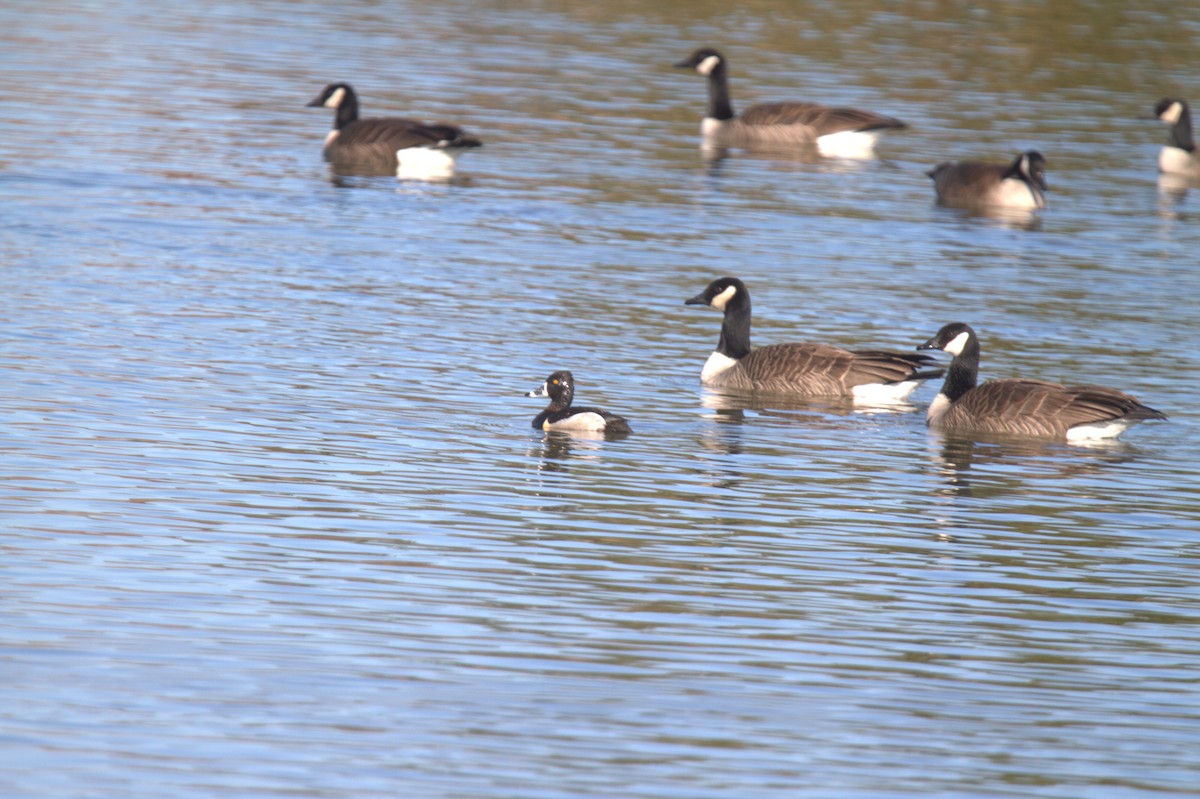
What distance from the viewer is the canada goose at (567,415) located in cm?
1490

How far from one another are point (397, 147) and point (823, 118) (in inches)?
293

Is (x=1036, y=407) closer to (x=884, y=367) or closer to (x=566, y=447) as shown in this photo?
(x=884, y=367)

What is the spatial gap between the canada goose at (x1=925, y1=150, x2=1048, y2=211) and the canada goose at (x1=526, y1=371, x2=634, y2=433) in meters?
13.7

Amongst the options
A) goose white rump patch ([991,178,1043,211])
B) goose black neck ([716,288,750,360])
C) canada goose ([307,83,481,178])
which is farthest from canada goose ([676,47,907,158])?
goose black neck ([716,288,750,360])

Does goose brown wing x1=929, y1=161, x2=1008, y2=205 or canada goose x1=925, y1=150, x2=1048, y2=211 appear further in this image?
goose brown wing x1=929, y1=161, x2=1008, y2=205

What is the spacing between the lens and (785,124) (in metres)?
33.1

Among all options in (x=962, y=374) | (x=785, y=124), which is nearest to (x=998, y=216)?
(x=785, y=124)

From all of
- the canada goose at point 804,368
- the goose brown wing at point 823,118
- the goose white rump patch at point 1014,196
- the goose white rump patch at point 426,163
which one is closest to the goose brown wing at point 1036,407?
the canada goose at point 804,368

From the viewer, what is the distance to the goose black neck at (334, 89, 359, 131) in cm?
3005

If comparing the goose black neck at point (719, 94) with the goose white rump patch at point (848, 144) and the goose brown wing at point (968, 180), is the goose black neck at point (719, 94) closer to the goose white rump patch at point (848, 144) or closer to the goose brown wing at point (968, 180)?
the goose white rump patch at point (848, 144)

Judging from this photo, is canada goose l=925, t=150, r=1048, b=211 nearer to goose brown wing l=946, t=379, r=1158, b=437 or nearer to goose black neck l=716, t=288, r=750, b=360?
goose black neck l=716, t=288, r=750, b=360

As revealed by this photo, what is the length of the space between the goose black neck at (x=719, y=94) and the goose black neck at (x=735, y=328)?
16.2m

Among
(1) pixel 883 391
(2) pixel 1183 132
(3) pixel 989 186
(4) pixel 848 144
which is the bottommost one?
(1) pixel 883 391

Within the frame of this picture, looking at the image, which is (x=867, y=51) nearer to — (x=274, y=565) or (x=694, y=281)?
(x=694, y=281)
